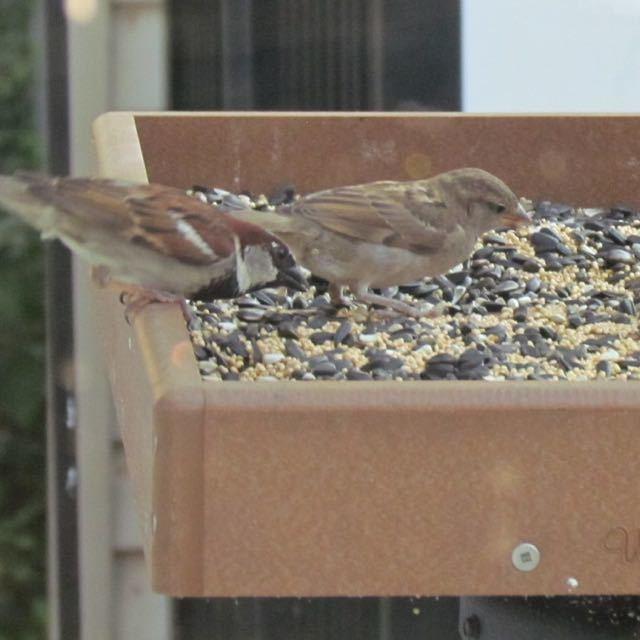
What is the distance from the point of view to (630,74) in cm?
345

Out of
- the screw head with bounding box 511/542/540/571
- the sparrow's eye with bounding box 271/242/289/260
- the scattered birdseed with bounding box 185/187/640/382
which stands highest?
the sparrow's eye with bounding box 271/242/289/260

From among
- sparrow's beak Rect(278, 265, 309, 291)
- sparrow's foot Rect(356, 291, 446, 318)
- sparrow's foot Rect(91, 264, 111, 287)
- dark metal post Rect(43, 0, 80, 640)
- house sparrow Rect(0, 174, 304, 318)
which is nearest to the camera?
house sparrow Rect(0, 174, 304, 318)

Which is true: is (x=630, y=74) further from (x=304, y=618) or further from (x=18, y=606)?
(x=18, y=606)

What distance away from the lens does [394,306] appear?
240 centimetres

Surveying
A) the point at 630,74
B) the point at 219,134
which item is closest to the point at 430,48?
the point at 630,74

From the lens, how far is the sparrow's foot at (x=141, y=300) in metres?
2.02

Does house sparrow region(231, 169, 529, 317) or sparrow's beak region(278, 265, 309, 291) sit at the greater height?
house sparrow region(231, 169, 529, 317)

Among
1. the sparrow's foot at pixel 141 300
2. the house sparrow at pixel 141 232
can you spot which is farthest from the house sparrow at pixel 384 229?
the sparrow's foot at pixel 141 300

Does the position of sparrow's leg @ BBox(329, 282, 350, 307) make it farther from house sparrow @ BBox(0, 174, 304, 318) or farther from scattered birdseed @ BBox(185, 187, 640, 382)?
house sparrow @ BBox(0, 174, 304, 318)

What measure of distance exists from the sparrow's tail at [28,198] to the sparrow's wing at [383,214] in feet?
1.35

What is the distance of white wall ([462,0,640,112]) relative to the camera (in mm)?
3379

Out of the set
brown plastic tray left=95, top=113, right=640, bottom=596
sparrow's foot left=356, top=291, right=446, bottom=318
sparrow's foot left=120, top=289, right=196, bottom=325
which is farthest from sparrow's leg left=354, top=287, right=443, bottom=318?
brown plastic tray left=95, top=113, right=640, bottom=596

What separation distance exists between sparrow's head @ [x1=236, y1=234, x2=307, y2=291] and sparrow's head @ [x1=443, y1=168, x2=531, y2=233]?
271mm

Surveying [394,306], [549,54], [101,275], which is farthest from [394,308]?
[549,54]
